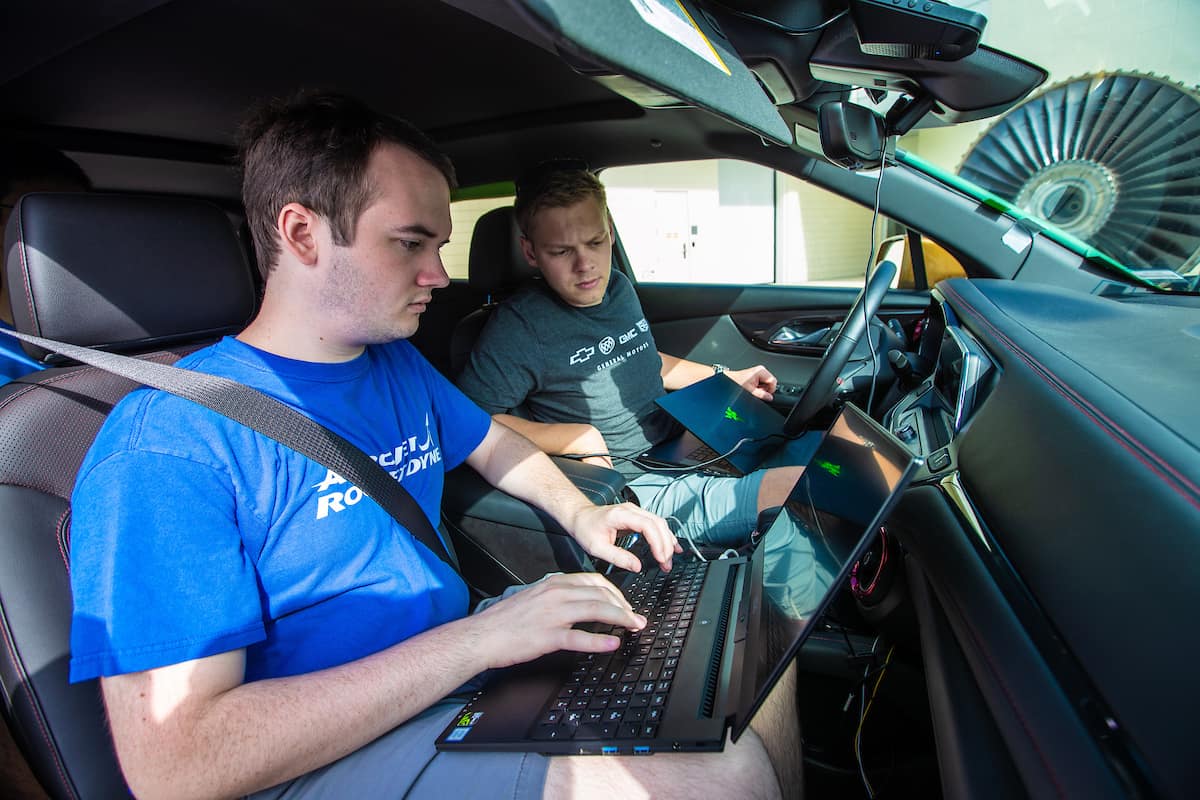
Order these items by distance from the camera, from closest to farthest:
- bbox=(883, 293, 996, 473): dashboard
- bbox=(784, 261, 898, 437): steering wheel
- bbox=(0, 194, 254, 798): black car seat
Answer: bbox=(0, 194, 254, 798): black car seat → bbox=(883, 293, 996, 473): dashboard → bbox=(784, 261, 898, 437): steering wheel

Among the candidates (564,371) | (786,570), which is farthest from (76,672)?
(564,371)

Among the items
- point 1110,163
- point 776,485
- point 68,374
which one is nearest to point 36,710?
point 68,374

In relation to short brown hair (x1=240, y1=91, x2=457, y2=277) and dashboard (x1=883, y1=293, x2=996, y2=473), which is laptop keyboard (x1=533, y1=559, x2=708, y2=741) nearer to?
dashboard (x1=883, y1=293, x2=996, y2=473)

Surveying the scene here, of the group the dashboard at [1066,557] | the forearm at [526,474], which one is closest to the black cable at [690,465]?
the forearm at [526,474]

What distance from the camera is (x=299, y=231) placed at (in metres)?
1.11

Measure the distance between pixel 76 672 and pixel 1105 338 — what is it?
158 cm

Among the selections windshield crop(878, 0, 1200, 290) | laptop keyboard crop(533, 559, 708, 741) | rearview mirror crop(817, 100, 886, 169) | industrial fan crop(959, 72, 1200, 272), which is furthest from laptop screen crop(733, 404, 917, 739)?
industrial fan crop(959, 72, 1200, 272)

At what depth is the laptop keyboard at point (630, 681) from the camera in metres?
0.85

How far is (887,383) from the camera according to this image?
6.20ft

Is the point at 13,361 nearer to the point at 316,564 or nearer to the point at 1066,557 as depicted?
the point at 316,564

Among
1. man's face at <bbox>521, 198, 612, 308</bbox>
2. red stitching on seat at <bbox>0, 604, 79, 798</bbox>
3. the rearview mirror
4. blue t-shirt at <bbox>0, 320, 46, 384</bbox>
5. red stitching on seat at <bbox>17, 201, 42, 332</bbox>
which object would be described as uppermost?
the rearview mirror

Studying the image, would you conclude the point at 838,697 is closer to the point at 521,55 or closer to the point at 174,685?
the point at 174,685

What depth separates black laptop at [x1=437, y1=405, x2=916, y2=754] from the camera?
787 millimetres

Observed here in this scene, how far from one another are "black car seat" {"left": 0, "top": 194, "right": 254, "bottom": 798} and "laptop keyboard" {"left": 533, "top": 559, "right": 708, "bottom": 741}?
2.16 ft
